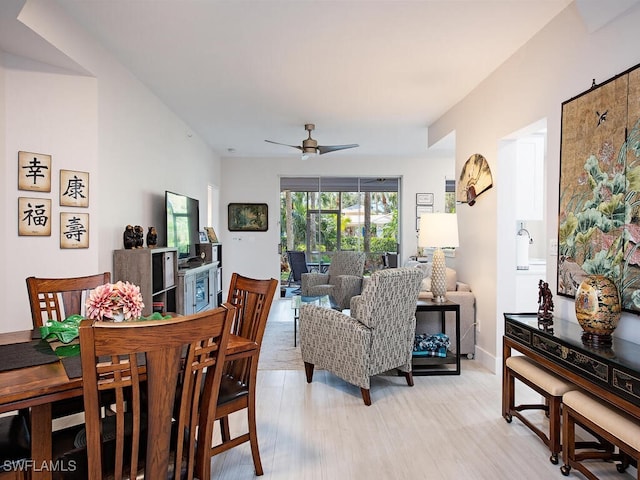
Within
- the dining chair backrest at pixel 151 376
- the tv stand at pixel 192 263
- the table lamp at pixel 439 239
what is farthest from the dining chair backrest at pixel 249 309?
the tv stand at pixel 192 263

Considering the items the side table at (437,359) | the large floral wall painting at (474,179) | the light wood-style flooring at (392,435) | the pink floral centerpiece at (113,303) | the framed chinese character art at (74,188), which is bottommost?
the light wood-style flooring at (392,435)

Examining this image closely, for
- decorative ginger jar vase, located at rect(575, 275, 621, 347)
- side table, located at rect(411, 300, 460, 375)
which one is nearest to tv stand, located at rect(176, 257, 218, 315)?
side table, located at rect(411, 300, 460, 375)

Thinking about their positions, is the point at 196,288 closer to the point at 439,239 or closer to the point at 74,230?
the point at 74,230

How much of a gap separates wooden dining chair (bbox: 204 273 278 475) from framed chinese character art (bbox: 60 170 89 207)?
1570 mm

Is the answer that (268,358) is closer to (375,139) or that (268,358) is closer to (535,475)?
(535,475)

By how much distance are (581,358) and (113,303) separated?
2.17 m

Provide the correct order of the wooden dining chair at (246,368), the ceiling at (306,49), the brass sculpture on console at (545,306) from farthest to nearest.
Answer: the ceiling at (306,49) < the brass sculpture on console at (545,306) < the wooden dining chair at (246,368)

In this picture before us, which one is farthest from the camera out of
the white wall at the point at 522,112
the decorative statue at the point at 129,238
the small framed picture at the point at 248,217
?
the small framed picture at the point at 248,217

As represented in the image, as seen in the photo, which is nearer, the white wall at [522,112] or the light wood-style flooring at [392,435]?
the light wood-style flooring at [392,435]

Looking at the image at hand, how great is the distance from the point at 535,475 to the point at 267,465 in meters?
1.39

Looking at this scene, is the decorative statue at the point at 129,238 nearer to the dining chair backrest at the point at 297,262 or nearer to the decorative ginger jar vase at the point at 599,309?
the decorative ginger jar vase at the point at 599,309

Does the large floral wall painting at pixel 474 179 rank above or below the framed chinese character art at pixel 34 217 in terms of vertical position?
above

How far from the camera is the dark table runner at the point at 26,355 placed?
1.56 meters

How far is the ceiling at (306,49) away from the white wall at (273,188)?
279 centimetres
